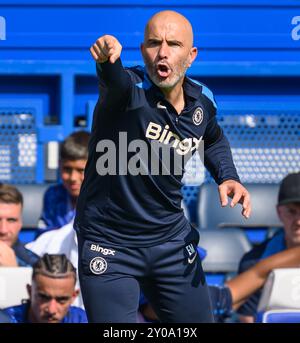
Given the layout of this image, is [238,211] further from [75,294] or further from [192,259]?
[192,259]

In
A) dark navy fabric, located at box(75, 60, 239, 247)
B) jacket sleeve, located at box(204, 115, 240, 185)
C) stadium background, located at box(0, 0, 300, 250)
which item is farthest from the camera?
stadium background, located at box(0, 0, 300, 250)

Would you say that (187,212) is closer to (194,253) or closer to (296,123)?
(296,123)

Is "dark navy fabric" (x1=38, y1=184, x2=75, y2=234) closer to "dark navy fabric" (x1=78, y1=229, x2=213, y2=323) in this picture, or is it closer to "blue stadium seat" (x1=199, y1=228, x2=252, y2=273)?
"blue stadium seat" (x1=199, y1=228, x2=252, y2=273)

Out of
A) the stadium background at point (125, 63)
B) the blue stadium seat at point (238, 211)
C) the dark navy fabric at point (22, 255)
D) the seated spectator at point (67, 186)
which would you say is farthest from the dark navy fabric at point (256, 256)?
the dark navy fabric at point (22, 255)

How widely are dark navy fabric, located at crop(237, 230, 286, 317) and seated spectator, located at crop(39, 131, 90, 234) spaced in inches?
34.5

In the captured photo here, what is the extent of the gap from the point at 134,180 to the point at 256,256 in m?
1.62

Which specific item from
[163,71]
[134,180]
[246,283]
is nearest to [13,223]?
[246,283]

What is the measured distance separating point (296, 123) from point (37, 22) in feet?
4.87

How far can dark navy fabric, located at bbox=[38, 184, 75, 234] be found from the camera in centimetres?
466

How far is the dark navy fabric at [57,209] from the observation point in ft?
15.3

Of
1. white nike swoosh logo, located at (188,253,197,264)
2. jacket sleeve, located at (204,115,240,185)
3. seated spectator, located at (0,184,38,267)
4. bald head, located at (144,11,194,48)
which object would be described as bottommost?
white nike swoosh logo, located at (188,253,197,264)

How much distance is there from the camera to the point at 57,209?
4664 mm

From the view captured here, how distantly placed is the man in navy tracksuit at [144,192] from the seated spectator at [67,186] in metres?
1.40

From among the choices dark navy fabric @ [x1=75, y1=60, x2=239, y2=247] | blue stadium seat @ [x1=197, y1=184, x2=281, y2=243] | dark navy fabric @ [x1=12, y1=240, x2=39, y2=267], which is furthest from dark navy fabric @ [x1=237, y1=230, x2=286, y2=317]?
dark navy fabric @ [x1=75, y1=60, x2=239, y2=247]
